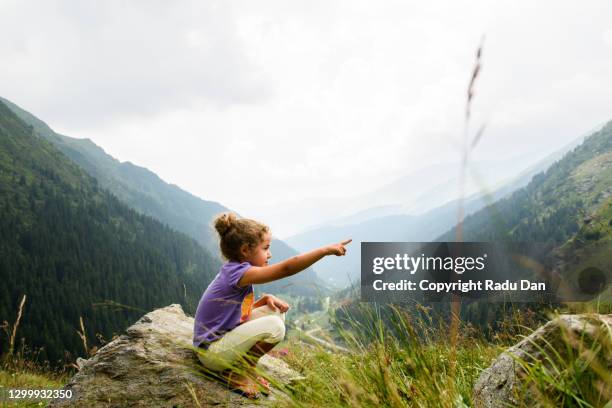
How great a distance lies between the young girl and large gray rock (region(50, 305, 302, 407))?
429 mm

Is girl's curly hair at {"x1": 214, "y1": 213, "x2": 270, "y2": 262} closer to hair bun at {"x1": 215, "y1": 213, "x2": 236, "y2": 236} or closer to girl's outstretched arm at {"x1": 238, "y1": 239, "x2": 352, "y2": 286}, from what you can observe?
hair bun at {"x1": 215, "y1": 213, "x2": 236, "y2": 236}

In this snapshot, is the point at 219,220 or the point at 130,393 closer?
the point at 219,220

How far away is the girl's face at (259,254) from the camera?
175 inches

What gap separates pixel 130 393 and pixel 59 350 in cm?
10798

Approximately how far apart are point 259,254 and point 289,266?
1075 mm

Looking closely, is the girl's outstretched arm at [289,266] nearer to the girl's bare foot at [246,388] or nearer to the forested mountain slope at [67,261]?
the girl's bare foot at [246,388]

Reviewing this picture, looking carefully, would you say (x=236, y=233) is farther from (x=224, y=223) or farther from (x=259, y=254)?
(x=259, y=254)

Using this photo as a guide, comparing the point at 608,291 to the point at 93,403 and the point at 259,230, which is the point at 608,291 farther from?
the point at 93,403

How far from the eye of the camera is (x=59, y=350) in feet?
318

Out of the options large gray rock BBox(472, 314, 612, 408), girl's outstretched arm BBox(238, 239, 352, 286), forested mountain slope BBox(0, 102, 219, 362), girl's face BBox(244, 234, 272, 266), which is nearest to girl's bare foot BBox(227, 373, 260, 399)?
girl's outstretched arm BBox(238, 239, 352, 286)

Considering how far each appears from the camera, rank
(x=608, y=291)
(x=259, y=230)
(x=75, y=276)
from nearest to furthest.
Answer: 1. (x=608, y=291)
2. (x=259, y=230)
3. (x=75, y=276)

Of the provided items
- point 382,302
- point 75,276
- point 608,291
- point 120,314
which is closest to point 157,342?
point 382,302

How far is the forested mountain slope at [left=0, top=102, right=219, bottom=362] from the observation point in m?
109

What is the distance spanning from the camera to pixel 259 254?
4.45 m
